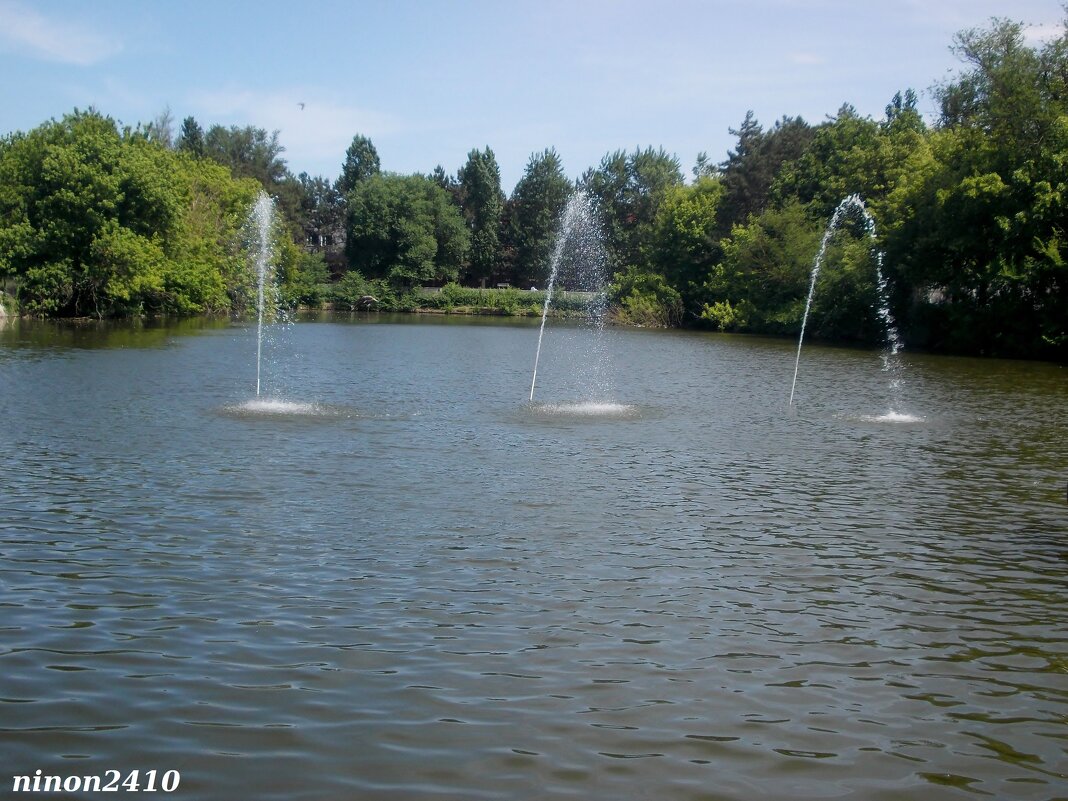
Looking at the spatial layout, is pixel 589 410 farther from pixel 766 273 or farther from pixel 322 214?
pixel 322 214

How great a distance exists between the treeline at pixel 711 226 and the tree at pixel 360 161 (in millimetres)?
12414

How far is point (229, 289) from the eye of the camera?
69.8m

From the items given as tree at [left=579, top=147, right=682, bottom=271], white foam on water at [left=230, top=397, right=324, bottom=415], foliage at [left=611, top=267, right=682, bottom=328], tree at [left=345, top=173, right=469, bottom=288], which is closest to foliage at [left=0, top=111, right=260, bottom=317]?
white foam on water at [left=230, top=397, right=324, bottom=415]

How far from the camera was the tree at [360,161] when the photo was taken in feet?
399

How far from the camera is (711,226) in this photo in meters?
80.7

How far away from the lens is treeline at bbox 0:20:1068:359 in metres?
42.3

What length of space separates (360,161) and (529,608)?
119 meters

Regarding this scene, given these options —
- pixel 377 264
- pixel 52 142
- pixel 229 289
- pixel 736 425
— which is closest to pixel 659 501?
pixel 736 425

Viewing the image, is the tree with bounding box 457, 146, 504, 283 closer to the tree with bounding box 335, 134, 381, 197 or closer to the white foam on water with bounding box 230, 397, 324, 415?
the tree with bounding box 335, 134, 381, 197

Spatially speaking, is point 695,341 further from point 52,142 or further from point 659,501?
point 659,501

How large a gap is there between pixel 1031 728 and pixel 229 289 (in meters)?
68.5

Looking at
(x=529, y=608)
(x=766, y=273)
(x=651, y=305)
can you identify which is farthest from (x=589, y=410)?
(x=651, y=305)

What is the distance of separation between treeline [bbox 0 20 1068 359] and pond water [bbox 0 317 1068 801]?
26967mm

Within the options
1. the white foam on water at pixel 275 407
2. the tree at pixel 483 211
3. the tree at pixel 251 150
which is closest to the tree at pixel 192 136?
the tree at pixel 251 150
